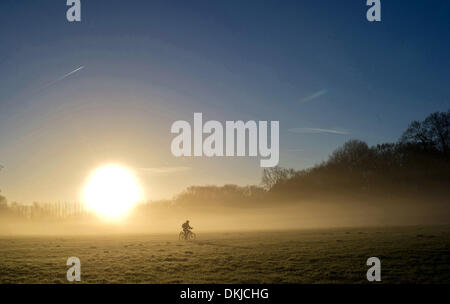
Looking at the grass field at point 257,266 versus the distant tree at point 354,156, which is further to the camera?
the distant tree at point 354,156

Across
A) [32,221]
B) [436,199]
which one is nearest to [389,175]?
[436,199]

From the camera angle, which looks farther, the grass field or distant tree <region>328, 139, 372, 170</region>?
distant tree <region>328, 139, 372, 170</region>

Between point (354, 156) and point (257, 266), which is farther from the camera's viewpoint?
point (354, 156)

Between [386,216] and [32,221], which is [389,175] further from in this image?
[32,221]

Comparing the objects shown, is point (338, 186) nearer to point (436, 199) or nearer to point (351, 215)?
point (351, 215)

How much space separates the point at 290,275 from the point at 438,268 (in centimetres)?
786
